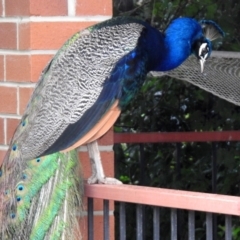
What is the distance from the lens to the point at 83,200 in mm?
2695

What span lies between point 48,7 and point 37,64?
0.19m

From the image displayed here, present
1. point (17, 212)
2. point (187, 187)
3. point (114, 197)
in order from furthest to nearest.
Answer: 1. point (187, 187)
2. point (17, 212)
3. point (114, 197)

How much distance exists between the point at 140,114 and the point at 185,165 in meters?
0.37

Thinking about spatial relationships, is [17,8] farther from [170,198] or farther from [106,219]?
[170,198]

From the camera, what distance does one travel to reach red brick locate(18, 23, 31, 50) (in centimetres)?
276

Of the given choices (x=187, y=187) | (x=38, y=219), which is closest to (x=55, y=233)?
(x=38, y=219)

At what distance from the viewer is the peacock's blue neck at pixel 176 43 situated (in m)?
3.04

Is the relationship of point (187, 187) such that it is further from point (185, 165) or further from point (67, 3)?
point (67, 3)

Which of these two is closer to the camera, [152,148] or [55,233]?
[55,233]

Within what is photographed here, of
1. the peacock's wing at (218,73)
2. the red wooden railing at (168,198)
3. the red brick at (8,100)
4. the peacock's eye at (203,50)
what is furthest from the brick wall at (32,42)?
the peacock's wing at (218,73)

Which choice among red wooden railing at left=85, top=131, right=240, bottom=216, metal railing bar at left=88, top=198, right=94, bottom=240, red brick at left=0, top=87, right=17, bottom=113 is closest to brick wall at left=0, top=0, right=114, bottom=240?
red brick at left=0, top=87, right=17, bottom=113

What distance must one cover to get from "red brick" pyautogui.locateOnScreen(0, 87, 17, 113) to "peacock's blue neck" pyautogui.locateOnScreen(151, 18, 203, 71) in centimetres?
51

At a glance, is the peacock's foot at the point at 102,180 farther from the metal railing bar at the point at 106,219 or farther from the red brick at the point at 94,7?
the red brick at the point at 94,7

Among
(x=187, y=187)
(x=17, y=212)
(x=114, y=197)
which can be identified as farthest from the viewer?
(x=187, y=187)
